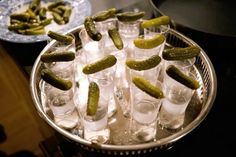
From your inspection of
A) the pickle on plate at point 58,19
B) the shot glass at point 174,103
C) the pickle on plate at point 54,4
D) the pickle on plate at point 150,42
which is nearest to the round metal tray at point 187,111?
the shot glass at point 174,103

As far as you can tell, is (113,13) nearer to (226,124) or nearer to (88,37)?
(88,37)

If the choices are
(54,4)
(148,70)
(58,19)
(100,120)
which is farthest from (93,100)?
(54,4)

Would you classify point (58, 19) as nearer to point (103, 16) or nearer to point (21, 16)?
point (21, 16)

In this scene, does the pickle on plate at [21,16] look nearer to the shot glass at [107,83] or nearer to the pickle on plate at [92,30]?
the pickle on plate at [92,30]

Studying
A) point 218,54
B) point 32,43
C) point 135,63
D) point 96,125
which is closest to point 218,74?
point 218,54

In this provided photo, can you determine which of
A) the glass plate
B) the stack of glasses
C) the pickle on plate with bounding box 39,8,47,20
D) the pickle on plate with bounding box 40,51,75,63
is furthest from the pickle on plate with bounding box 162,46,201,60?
the pickle on plate with bounding box 39,8,47,20

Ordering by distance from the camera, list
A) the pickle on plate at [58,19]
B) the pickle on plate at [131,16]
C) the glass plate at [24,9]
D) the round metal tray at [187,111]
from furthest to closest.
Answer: the pickle on plate at [58,19]
the glass plate at [24,9]
the pickle on plate at [131,16]
the round metal tray at [187,111]

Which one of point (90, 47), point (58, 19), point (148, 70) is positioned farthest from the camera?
point (58, 19)
